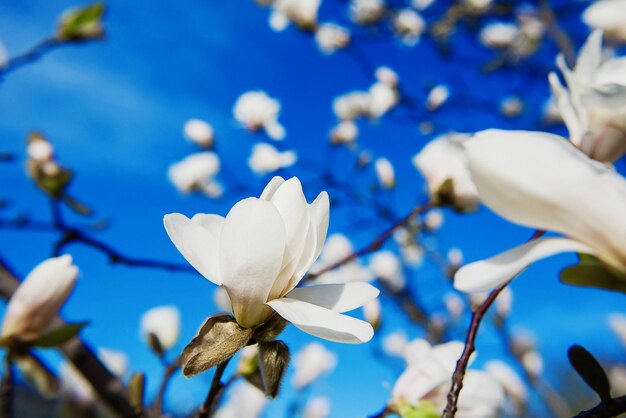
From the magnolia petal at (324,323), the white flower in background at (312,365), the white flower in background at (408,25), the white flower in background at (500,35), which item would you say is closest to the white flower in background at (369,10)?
the white flower in background at (408,25)

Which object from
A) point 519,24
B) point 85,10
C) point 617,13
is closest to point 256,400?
point 85,10

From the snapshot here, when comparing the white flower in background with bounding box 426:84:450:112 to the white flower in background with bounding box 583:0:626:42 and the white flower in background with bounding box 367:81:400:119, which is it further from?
the white flower in background with bounding box 583:0:626:42

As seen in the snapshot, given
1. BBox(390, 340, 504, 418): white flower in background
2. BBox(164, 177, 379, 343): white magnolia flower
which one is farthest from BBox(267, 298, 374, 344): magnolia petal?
BBox(390, 340, 504, 418): white flower in background

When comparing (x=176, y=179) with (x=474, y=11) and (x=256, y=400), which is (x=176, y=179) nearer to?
(x=256, y=400)

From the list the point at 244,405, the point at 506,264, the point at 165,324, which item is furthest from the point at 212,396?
the point at 244,405

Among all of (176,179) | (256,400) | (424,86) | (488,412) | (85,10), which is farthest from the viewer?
(424,86)

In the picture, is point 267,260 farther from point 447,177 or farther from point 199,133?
point 199,133

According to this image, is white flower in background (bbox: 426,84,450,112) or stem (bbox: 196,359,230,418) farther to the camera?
white flower in background (bbox: 426,84,450,112)
